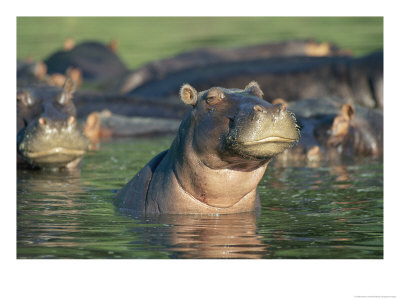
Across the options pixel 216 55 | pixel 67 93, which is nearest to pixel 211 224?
pixel 67 93

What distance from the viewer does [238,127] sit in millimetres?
7449

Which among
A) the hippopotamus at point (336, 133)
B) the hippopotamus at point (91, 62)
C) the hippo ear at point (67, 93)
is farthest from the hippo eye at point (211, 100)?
the hippopotamus at point (91, 62)

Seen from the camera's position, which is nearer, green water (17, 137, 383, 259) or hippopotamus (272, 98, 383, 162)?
green water (17, 137, 383, 259)

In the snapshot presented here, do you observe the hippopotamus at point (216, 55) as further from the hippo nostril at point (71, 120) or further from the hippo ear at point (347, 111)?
the hippo nostril at point (71, 120)

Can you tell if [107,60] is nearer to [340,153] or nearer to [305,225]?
[340,153]

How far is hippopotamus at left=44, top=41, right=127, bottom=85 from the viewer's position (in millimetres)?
24266

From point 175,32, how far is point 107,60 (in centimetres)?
1063

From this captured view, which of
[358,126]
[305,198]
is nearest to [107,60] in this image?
[358,126]

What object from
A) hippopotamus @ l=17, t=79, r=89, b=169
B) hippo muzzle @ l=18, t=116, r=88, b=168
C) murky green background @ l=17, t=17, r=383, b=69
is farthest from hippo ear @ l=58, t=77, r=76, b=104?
murky green background @ l=17, t=17, r=383, b=69

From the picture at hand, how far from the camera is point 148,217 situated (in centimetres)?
852

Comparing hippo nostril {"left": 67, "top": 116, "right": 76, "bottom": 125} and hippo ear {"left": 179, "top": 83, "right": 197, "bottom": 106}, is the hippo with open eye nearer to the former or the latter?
hippo ear {"left": 179, "top": 83, "right": 197, "bottom": 106}

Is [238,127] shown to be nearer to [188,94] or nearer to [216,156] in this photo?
[216,156]

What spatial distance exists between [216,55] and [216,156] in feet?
57.0

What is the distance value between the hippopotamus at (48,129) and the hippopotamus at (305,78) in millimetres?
7362
